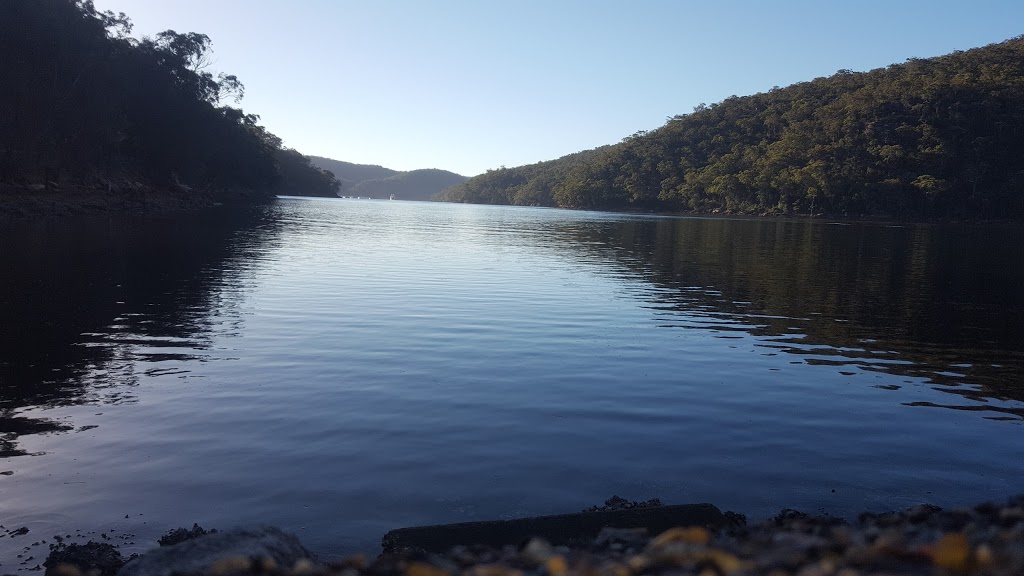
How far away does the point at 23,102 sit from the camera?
62.3m

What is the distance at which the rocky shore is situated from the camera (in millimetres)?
4301

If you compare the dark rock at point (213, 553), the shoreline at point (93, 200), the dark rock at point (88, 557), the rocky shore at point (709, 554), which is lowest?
the dark rock at point (88, 557)

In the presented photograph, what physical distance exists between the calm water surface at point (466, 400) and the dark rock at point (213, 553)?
5.16 ft

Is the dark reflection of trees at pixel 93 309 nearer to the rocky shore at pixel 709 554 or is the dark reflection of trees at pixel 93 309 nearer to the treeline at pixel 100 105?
the rocky shore at pixel 709 554

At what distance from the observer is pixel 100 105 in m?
73.3

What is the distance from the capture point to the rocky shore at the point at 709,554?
4.30 meters

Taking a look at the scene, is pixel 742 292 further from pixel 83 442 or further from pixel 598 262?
pixel 83 442

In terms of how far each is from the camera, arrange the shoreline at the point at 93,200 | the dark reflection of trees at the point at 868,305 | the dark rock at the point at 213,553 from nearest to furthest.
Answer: the dark rock at the point at 213,553
the dark reflection of trees at the point at 868,305
the shoreline at the point at 93,200

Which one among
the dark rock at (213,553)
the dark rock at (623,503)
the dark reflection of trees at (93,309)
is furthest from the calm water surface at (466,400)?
the dark rock at (213,553)

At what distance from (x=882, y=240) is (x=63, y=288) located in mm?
65539

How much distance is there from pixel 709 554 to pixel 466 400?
890 centimetres

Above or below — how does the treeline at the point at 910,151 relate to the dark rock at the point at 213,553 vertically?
above

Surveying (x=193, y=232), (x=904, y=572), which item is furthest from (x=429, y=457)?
(x=193, y=232)

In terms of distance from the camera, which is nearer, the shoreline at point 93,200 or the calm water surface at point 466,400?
the calm water surface at point 466,400
